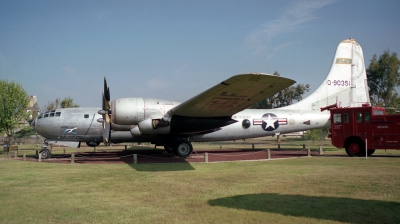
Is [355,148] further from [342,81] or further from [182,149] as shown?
[182,149]

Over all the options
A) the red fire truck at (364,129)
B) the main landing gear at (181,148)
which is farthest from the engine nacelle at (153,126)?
the red fire truck at (364,129)

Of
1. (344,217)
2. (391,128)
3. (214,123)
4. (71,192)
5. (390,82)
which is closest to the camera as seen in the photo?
(344,217)

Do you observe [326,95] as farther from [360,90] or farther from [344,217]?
[344,217]

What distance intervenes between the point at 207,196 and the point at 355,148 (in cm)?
Answer: 1199

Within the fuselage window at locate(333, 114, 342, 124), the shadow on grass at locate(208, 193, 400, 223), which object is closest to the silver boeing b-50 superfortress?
the fuselage window at locate(333, 114, 342, 124)

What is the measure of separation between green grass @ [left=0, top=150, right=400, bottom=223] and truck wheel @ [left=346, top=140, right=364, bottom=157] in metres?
4.59

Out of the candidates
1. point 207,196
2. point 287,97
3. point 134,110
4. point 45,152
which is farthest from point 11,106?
point 287,97

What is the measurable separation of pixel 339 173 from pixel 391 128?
21.9 feet

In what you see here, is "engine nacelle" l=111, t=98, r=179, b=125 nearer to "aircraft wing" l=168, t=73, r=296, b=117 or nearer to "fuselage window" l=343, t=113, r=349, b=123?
"aircraft wing" l=168, t=73, r=296, b=117

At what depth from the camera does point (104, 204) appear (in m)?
7.16

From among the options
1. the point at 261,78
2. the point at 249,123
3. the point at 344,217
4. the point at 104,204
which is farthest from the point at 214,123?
the point at 344,217

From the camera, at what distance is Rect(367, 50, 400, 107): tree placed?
4831cm

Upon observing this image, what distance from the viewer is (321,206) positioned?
6523 millimetres

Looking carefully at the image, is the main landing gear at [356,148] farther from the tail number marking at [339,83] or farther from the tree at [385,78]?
the tree at [385,78]
